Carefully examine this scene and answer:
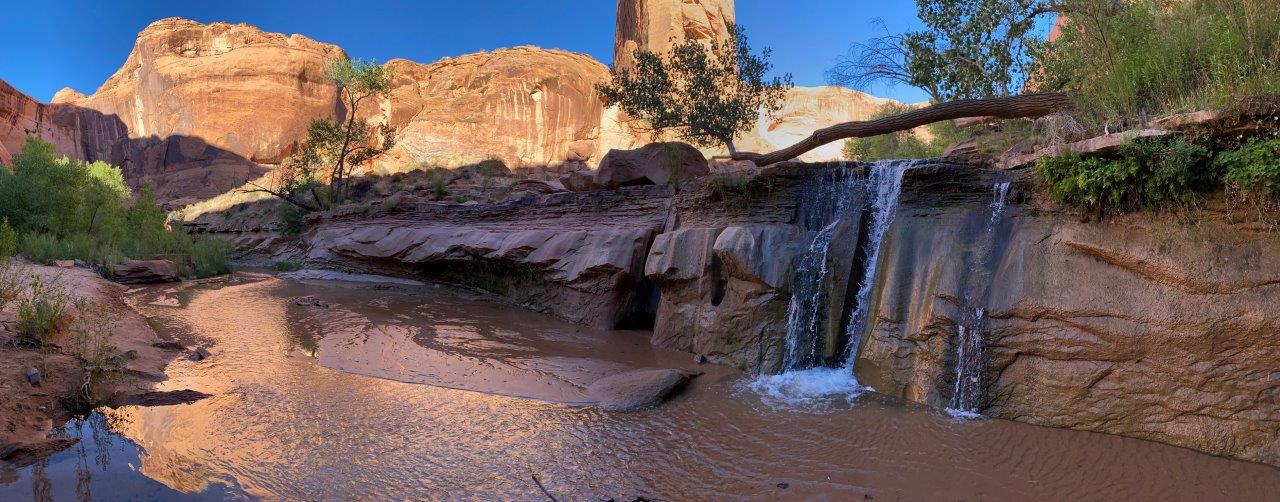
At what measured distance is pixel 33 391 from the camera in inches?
205

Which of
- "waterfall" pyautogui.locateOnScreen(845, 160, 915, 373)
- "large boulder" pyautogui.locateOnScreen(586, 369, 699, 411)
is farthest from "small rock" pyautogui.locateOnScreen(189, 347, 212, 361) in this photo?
"waterfall" pyautogui.locateOnScreen(845, 160, 915, 373)

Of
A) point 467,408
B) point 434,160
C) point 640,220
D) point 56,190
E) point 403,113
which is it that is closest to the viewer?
point 467,408

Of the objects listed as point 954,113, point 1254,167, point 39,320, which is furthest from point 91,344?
point 954,113

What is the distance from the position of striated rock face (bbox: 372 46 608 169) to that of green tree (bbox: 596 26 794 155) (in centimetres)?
1967

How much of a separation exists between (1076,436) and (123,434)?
821 centimetres

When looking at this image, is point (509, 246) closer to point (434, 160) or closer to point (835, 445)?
point (835, 445)

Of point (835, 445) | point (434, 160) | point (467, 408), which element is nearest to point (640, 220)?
point (467, 408)

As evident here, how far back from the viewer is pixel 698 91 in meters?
15.9

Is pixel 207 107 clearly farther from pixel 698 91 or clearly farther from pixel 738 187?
pixel 738 187

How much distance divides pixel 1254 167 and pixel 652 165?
10.2m

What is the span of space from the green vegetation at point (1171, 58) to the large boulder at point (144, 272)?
19969mm

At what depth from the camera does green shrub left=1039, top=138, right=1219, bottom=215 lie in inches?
212

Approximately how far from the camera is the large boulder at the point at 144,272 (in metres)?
15.2

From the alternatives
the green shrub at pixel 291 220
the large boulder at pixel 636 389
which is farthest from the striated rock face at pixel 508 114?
the large boulder at pixel 636 389
